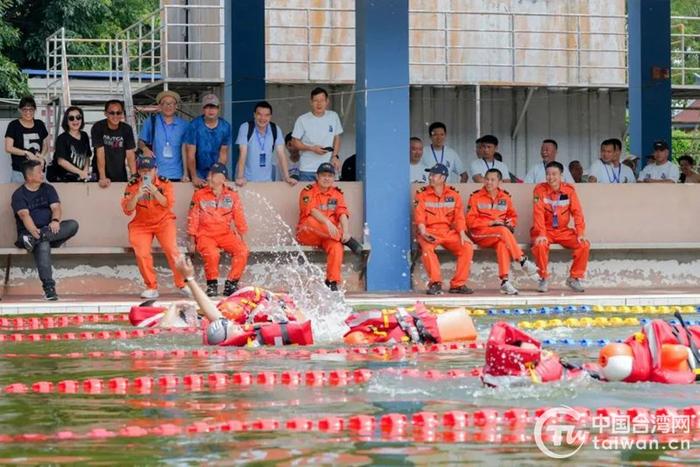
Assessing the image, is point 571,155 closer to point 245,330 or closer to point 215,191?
point 215,191

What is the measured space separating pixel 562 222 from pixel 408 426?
10.1 m

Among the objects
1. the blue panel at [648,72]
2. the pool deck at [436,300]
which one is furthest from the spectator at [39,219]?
the blue panel at [648,72]

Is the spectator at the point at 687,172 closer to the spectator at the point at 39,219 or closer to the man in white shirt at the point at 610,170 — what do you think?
the man in white shirt at the point at 610,170

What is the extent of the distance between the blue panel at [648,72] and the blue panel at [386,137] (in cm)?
584

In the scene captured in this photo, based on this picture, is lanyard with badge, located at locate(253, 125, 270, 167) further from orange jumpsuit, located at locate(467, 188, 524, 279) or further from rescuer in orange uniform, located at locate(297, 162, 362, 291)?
orange jumpsuit, located at locate(467, 188, 524, 279)

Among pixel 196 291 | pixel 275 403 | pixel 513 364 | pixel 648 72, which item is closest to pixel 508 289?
pixel 196 291

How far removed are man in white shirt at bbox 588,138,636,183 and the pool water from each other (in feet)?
26.1

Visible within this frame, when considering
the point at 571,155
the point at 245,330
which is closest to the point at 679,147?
the point at 571,155

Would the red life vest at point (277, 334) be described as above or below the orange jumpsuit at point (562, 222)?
below

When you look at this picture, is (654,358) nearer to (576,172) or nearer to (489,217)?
(489,217)

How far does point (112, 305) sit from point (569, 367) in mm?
7187

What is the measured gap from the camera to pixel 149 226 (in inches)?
605

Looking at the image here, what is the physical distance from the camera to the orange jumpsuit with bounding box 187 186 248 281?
15453 millimetres

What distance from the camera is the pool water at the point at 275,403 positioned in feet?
20.2
